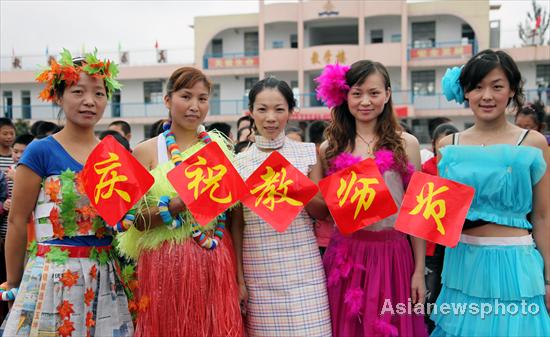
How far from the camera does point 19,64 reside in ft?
90.9

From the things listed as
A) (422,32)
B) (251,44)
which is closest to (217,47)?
(251,44)

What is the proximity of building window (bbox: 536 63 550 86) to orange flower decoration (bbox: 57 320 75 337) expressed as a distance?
81.4 feet

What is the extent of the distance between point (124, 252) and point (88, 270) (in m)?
0.19

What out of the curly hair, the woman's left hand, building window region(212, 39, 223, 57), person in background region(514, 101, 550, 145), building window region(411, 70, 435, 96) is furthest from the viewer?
building window region(212, 39, 223, 57)

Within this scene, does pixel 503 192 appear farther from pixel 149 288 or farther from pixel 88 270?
pixel 88 270

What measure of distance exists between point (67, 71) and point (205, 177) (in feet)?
2.90

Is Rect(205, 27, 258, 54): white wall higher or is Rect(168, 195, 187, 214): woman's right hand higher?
Rect(205, 27, 258, 54): white wall

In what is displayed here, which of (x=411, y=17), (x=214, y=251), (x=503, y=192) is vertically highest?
(x=411, y=17)

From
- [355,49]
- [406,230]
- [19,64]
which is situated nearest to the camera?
[406,230]

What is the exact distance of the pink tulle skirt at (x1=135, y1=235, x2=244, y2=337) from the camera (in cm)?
232

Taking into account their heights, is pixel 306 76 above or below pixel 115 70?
above

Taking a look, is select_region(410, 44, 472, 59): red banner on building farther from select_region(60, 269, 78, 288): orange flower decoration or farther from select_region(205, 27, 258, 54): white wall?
select_region(60, 269, 78, 288): orange flower decoration

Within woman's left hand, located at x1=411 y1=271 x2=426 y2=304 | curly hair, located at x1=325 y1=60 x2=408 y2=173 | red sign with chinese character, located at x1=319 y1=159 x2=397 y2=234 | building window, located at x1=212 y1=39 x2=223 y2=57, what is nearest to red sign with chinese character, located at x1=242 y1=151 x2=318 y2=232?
red sign with chinese character, located at x1=319 y1=159 x2=397 y2=234

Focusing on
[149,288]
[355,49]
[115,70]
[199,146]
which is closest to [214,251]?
[149,288]
